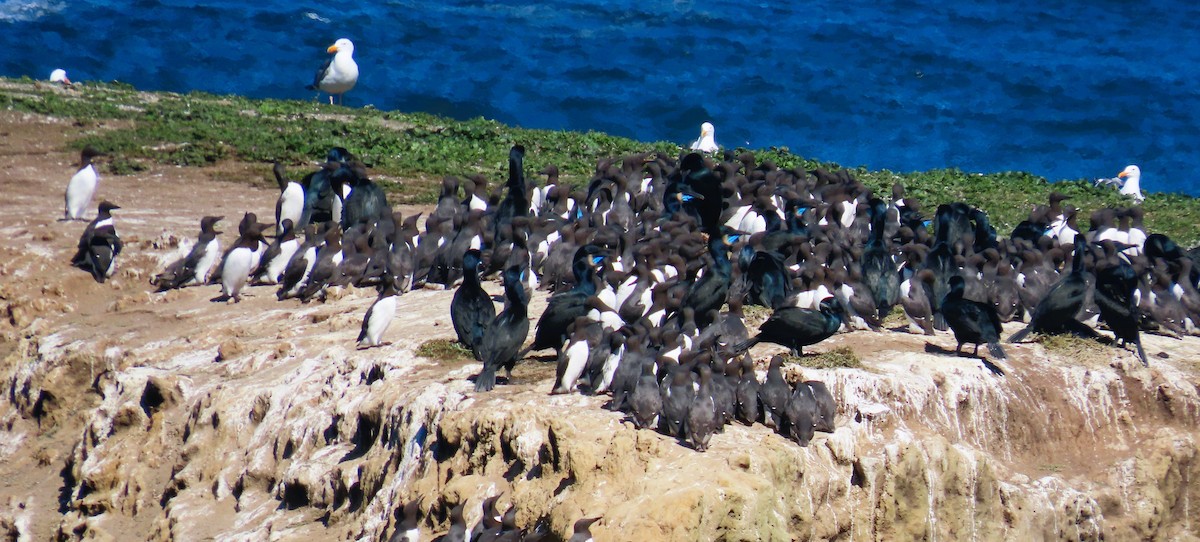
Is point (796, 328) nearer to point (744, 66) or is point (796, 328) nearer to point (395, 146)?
point (395, 146)

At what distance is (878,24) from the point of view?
53.7m

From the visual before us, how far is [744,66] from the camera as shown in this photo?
50.3 meters

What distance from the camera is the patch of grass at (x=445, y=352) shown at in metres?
13.3

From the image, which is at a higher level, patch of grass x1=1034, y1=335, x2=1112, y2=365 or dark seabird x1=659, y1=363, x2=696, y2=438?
dark seabird x1=659, y1=363, x2=696, y2=438

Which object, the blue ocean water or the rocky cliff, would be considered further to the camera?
the blue ocean water

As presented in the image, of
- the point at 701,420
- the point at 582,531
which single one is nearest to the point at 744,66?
the point at 701,420

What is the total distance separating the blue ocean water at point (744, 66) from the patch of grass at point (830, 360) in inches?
1177

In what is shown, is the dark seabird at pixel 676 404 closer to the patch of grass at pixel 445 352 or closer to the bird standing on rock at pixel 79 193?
the patch of grass at pixel 445 352

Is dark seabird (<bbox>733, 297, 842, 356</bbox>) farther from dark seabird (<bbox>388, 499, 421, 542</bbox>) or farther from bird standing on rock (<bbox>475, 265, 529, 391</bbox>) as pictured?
dark seabird (<bbox>388, 499, 421, 542</bbox>)

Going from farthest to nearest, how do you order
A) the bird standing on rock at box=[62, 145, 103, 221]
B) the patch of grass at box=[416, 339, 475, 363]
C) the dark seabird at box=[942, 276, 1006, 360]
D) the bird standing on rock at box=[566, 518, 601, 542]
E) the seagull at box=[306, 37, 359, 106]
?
the seagull at box=[306, 37, 359, 106] → the bird standing on rock at box=[62, 145, 103, 221] → the dark seabird at box=[942, 276, 1006, 360] → the patch of grass at box=[416, 339, 475, 363] → the bird standing on rock at box=[566, 518, 601, 542]

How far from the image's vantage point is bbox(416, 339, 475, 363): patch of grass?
13.3 meters

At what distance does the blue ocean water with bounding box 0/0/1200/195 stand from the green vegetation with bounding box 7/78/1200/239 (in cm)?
1613

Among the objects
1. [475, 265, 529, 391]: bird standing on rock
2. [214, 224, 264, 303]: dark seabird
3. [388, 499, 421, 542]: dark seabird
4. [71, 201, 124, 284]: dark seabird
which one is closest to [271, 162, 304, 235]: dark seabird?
[71, 201, 124, 284]: dark seabird

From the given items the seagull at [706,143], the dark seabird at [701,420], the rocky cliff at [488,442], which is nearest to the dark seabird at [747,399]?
the rocky cliff at [488,442]
